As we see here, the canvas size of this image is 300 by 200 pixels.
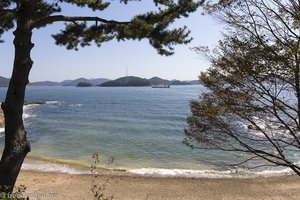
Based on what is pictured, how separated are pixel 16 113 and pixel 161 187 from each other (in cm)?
1081

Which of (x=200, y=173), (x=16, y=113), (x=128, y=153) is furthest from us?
(x=128, y=153)

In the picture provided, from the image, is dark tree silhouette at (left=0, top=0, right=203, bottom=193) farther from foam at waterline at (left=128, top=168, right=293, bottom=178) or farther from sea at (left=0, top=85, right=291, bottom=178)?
foam at waterline at (left=128, top=168, right=293, bottom=178)

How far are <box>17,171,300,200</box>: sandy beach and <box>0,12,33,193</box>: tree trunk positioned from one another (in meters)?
7.80

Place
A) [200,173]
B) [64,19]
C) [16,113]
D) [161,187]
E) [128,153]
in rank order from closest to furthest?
[16,113] < [64,19] < [161,187] < [200,173] < [128,153]

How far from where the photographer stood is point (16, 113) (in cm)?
657

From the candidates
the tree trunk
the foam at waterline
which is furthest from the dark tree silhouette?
the foam at waterline

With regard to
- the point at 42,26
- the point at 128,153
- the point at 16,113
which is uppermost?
the point at 42,26

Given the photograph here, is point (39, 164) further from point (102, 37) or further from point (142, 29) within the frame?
point (142, 29)

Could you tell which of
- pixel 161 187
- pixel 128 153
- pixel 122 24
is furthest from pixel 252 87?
pixel 128 153

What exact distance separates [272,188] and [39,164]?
12.7 meters

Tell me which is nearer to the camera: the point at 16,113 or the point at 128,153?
the point at 16,113

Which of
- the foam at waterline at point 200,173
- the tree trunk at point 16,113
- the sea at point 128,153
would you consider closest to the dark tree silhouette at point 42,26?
the tree trunk at point 16,113

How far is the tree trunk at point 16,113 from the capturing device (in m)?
6.39

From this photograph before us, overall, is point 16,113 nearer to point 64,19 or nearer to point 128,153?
point 64,19
